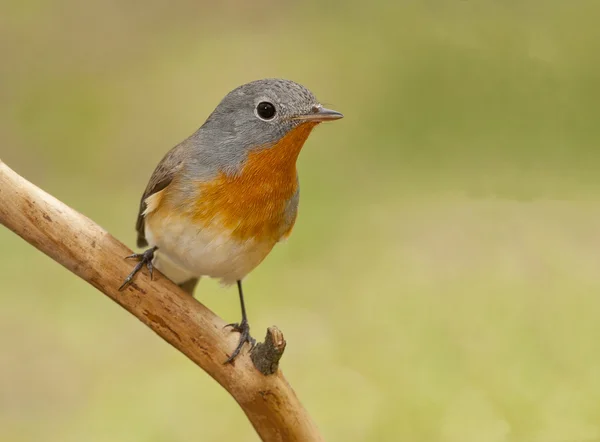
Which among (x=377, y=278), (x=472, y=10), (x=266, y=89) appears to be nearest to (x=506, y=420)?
(x=377, y=278)

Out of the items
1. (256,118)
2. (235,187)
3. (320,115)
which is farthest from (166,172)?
(320,115)

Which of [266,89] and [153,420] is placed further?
[153,420]

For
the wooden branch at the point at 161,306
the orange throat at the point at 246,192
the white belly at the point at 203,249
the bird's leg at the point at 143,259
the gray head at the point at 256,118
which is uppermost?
A: the gray head at the point at 256,118

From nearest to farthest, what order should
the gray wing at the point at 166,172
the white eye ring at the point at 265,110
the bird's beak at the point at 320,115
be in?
the bird's beak at the point at 320,115
the white eye ring at the point at 265,110
the gray wing at the point at 166,172

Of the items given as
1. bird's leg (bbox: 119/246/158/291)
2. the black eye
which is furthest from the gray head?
bird's leg (bbox: 119/246/158/291)

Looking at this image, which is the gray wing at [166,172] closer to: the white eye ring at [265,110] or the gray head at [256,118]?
the gray head at [256,118]

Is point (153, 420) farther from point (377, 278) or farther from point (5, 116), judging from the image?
point (5, 116)

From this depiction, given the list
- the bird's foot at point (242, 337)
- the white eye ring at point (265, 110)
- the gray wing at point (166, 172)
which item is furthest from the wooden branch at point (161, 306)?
the white eye ring at point (265, 110)

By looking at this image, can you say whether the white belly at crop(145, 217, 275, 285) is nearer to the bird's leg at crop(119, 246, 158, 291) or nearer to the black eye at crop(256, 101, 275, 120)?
the bird's leg at crop(119, 246, 158, 291)
